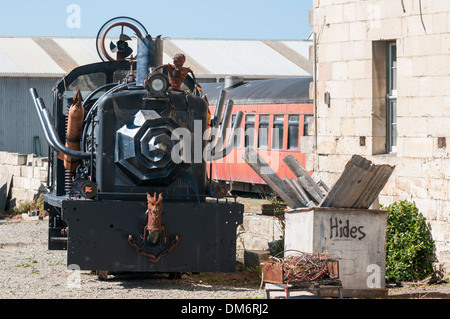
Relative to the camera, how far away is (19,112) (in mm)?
33250

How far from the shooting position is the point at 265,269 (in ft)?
27.5

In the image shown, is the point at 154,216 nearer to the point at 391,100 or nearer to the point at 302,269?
the point at 302,269

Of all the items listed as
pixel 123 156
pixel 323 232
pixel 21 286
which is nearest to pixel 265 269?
pixel 323 232

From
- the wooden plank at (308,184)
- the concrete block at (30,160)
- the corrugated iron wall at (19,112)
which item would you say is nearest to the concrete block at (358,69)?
the wooden plank at (308,184)

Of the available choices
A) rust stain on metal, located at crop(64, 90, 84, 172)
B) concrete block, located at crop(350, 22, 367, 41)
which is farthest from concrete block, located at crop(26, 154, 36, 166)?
concrete block, located at crop(350, 22, 367, 41)

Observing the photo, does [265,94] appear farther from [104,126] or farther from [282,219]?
[104,126]

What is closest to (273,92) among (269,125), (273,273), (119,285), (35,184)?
(269,125)

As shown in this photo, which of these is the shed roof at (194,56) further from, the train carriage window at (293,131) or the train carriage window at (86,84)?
the train carriage window at (86,84)

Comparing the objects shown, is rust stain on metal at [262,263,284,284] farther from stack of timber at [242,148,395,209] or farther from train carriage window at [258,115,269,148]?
train carriage window at [258,115,269,148]

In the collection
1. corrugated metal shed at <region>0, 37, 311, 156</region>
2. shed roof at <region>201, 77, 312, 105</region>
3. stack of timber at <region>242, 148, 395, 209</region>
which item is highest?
corrugated metal shed at <region>0, 37, 311, 156</region>

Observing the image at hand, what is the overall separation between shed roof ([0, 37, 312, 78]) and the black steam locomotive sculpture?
23.0 meters

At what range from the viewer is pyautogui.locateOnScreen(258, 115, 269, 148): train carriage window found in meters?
20.4

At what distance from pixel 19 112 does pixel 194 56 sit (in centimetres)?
780

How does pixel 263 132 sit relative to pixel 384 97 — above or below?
above
